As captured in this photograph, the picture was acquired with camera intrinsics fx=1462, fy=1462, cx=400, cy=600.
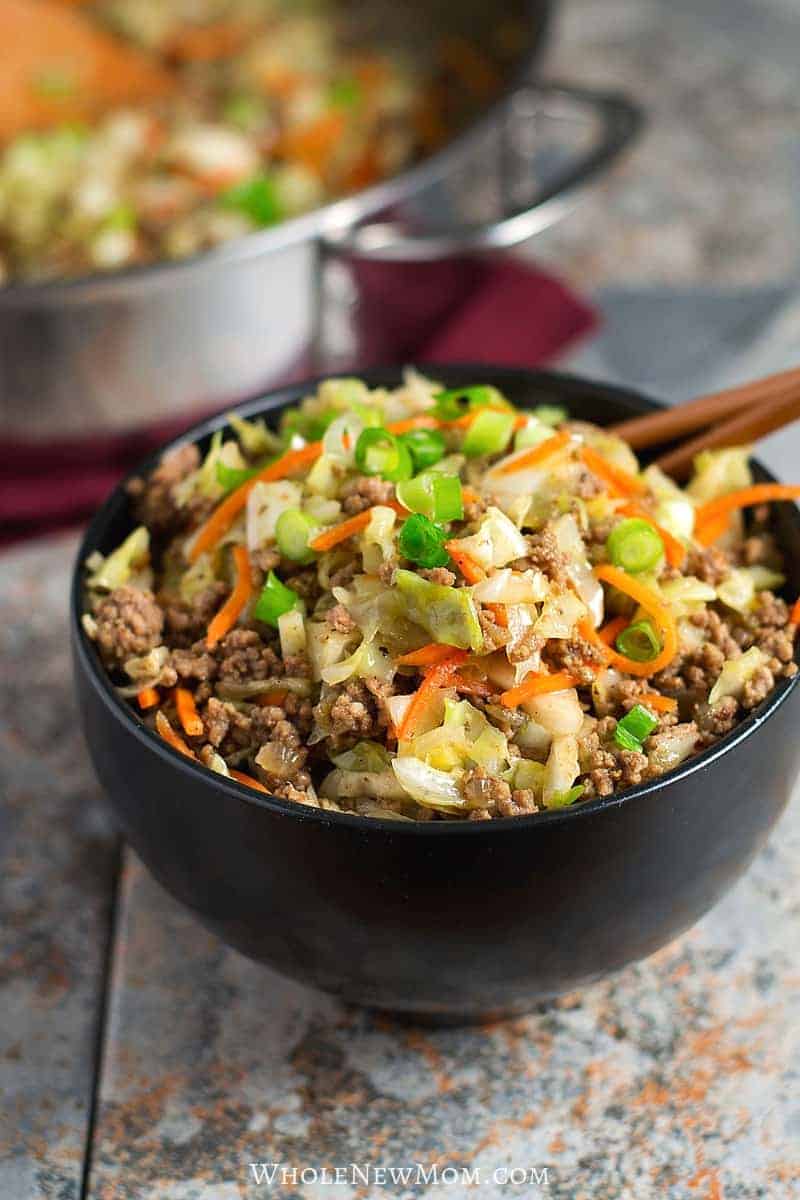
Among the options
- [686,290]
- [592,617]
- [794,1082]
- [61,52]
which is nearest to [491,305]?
[686,290]

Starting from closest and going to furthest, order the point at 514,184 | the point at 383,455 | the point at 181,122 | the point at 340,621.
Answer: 1. the point at 340,621
2. the point at 383,455
3. the point at 514,184
4. the point at 181,122

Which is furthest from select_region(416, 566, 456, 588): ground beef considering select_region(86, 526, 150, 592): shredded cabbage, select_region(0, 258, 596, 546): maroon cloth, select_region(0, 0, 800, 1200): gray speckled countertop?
select_region(0, 258, 596, 546): maroon cloth

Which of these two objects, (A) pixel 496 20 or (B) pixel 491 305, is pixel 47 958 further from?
(A) pixel 496 20

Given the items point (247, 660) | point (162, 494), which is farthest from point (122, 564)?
point (247, 660)

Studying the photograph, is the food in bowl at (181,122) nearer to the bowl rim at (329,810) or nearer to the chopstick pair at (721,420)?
the bowl rim at (329,810)

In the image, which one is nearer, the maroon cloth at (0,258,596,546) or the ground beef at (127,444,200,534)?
the ground beef at (127,444,200,534)

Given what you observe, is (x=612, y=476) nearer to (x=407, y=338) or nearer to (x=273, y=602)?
(x=273, y=602)

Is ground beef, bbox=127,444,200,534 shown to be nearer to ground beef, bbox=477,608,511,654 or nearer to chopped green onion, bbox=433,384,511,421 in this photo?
chopped green onion, bbox=433,384,511,421
